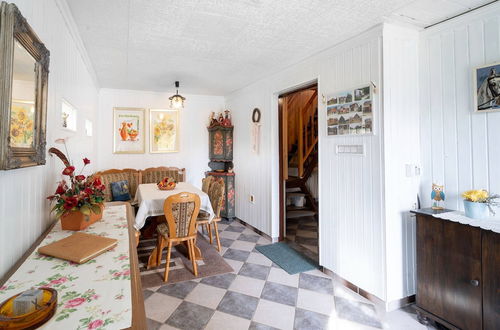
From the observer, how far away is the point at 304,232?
4.38 m

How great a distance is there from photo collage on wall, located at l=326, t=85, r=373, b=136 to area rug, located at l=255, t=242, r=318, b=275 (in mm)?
1634

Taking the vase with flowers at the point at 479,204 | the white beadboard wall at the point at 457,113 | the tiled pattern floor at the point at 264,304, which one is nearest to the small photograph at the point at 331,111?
the white beadboard wall at the point at 457,113

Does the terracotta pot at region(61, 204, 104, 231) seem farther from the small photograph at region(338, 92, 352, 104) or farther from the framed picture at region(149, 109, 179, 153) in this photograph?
the framed picture at region(149, 109, 179, 153)

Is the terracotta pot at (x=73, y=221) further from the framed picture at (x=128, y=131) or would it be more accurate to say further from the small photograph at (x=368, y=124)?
the framed picture at (x=128, y=131)

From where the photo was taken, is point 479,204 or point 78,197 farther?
point 479,204

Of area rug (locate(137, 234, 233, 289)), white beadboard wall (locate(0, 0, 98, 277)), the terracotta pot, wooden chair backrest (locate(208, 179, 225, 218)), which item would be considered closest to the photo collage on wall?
wooden chair backrest (locate(208, 179, 225, 218))

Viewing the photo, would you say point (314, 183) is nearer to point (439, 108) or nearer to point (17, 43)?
point (439, 108)

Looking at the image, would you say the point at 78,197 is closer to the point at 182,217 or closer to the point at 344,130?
the point at 182,217

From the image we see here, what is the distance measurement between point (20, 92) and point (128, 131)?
13.1ft

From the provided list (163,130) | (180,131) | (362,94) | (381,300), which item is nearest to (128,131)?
(163,130)

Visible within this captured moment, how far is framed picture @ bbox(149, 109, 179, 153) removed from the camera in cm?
502

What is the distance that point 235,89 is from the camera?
193 inches

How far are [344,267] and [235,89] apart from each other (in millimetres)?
3633

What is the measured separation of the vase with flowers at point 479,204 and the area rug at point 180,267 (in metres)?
2.36
